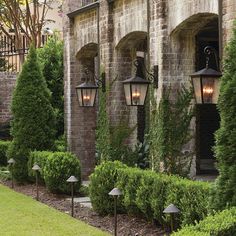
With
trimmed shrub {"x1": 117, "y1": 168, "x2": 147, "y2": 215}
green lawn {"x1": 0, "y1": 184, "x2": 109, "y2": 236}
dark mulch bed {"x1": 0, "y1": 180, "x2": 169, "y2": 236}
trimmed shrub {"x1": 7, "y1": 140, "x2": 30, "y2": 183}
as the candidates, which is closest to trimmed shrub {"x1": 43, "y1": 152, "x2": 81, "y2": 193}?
dark mulch bed {"x1": 0, "y1": 180, "x2": 169, "y2": 236}

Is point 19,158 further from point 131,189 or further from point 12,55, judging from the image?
point 12,55

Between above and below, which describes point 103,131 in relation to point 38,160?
above

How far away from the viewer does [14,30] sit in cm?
2877

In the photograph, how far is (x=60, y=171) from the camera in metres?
13.3

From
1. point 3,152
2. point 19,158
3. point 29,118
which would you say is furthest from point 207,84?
point 3,152

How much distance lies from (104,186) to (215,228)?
5082mm

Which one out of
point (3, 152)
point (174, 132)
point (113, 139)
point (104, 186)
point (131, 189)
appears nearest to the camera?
point (131, 189)

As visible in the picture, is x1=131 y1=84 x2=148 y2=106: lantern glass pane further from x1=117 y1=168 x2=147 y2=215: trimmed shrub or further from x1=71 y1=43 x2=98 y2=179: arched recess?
x1=71 y1=43 x2=98 y2=179: arched recess

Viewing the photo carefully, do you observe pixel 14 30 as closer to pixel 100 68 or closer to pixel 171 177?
pixel 100 68

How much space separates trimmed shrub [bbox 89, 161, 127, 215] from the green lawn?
0.59 metres

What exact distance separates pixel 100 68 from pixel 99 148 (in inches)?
72.2

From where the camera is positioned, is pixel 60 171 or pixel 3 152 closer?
pixel 60 171

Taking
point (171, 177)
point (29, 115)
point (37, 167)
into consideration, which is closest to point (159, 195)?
point (171, 177)

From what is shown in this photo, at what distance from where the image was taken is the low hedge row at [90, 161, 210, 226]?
855 centimetres
